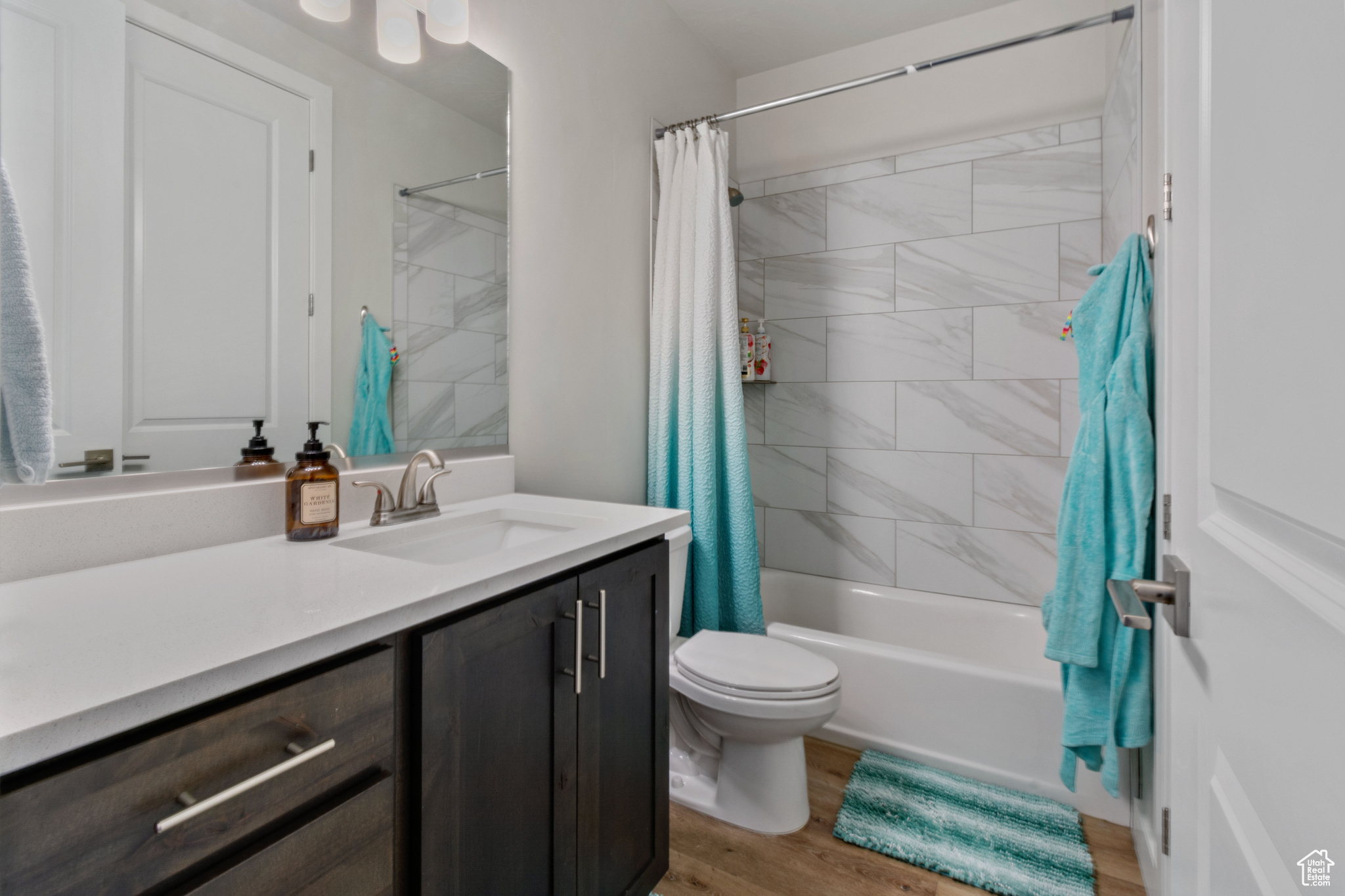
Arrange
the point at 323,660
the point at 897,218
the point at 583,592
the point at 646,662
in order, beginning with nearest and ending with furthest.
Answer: the point at 323,660 → the point at 583,592 → the point at 646,662 → the point at 897,218

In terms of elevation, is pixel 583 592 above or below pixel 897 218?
below

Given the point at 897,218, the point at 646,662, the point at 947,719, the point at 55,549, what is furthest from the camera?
the point at 897,218

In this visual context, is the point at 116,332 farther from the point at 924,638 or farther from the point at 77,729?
the point at 924,638

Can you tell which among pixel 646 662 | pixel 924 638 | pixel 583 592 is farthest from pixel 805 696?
pixel 924 638

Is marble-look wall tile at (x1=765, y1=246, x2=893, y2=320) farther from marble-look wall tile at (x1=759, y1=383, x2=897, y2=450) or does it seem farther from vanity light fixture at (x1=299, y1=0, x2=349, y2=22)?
vanity light fixture at (x1=299, y1=0, x2=349, y2=22)

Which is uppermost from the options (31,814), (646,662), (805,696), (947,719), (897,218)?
(897,218)

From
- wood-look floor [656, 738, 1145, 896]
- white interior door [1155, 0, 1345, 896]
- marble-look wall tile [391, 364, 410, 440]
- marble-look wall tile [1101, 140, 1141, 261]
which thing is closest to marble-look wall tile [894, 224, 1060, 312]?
marble-look wall tile [1101, 140, 1141, 261]

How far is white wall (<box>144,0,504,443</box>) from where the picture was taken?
1239mm

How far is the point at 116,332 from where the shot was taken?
98cm

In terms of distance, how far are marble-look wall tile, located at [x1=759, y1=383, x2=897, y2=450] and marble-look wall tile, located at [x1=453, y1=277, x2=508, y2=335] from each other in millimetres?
1464

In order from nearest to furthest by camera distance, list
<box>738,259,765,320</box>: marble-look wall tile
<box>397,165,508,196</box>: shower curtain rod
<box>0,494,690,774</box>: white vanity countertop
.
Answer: <box>0,494,690,774</box>: white vanity countertop
<box>397,165,508,196</box>: shower curtain rod
<box>738,259,765,320</box>: marble-look wall tile

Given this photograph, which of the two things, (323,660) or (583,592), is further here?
(583,592)

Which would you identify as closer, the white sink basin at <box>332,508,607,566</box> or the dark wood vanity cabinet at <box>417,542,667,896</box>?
the dark wood vanity cabinet at <box>417,542,667,896</box>

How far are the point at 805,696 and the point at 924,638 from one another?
1.09 m
